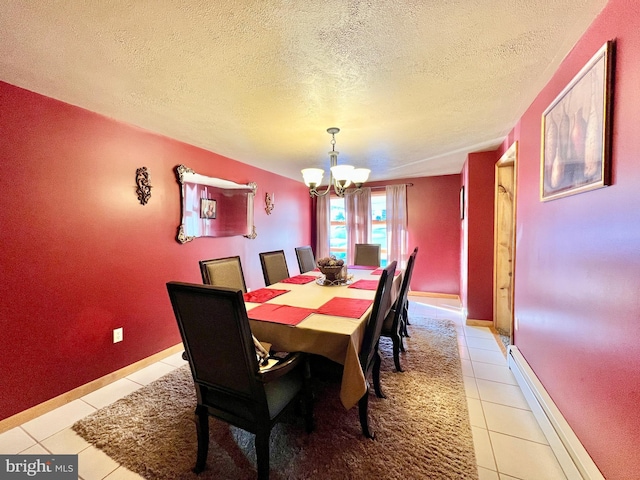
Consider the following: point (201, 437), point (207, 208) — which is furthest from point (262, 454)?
point (207, 208)

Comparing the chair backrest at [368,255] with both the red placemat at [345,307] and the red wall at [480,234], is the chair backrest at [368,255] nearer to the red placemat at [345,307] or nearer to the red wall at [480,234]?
the red wall at [480,234]

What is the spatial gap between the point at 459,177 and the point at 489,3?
3671 millimetres

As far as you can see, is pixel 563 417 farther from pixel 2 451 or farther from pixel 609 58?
pixel 2 451

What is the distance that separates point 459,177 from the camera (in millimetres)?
4332

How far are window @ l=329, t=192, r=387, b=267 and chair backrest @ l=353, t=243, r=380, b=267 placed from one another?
1.07 m

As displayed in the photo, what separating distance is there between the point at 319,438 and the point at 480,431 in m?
0.97

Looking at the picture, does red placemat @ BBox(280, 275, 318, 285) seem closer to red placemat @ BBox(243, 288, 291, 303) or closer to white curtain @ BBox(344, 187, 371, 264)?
red placemat @ BBox(243, 288, 291, 303)

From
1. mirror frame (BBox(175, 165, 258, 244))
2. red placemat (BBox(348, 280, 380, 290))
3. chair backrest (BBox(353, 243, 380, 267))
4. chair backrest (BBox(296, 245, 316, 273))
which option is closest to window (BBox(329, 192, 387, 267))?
chair backrest (BBox(353, 243, 380, 267))

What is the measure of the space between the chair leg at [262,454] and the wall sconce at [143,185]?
2.13 meters

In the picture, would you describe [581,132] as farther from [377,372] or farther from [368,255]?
[368,255]

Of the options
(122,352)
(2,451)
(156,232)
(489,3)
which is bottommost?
(2,451)

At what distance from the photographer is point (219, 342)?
3.72 ft

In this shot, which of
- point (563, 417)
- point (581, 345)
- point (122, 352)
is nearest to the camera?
point (581, 345)

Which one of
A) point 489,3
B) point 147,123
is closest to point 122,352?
point 147,123
